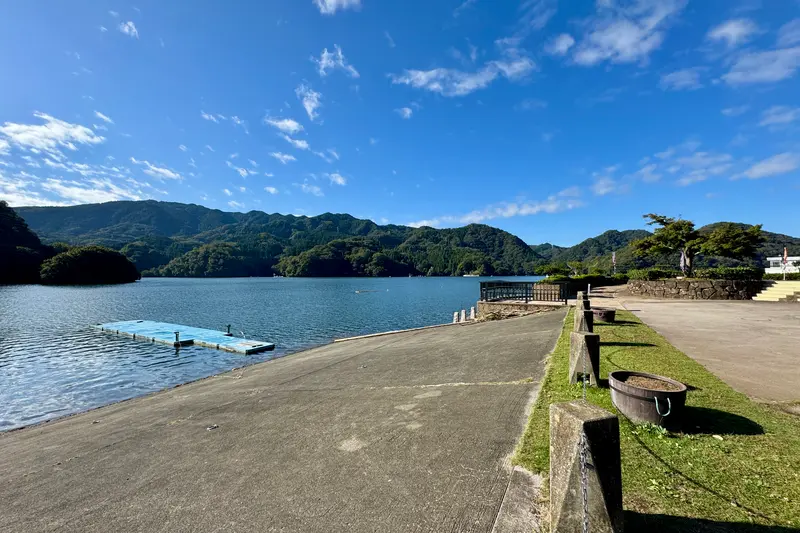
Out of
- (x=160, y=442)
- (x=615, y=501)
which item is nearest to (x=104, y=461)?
(x=160, y=442)

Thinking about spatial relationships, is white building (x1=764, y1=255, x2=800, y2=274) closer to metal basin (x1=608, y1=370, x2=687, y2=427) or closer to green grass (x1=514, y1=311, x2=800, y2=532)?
green grass (x1=514, y1=311, x2=800, y2=532)

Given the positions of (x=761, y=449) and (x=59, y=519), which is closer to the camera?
(x=761, y=449)

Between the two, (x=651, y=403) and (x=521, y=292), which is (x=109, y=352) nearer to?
(x=651, y=403)

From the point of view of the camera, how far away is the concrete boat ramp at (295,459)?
3980 millimetres

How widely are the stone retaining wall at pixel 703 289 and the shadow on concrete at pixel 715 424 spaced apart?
87.1 feet

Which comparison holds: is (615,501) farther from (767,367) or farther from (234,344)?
(234,344)

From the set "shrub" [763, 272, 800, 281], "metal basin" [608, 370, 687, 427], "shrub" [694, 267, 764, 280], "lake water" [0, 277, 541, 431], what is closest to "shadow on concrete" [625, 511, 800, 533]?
"metal basin" [608, 370, 687, 427]

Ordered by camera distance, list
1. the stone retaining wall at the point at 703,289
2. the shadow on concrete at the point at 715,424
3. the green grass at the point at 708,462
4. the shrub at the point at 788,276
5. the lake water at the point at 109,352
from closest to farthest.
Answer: the green grass at the point at 708,462 → the shadow on concrete at the point at 715,424 → the lake water at the point at 109,352 → the stone retaining wall at the point at 703,289 → the shrub at the point at 788,276

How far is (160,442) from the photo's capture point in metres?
7.04

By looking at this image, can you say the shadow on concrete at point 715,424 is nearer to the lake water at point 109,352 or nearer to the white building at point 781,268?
the lake water at point 109,352

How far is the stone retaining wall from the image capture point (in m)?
24.4

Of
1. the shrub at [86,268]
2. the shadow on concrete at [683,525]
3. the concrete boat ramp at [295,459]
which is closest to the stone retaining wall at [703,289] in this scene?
the concrete boat ramp at [295,459]

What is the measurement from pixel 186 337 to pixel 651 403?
27852 mm

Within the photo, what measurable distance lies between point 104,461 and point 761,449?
32.9 ft
